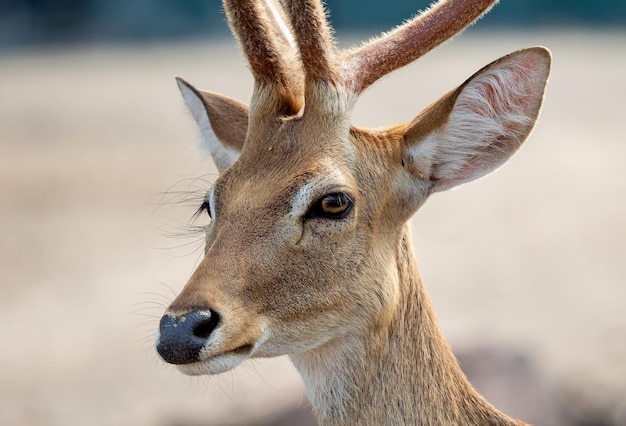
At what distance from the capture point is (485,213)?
13.0 m

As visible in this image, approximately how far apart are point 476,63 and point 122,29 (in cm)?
952

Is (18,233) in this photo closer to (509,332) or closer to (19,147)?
(19,147)

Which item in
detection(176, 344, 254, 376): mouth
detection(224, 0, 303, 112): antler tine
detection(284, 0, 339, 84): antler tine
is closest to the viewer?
detection(176, 344, 254, 376): mouth

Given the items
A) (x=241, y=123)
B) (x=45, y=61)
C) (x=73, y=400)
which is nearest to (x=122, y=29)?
(x=45, y=61)

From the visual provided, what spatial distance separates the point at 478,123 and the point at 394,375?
3.38ft

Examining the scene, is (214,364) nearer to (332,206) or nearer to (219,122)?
(332,206)

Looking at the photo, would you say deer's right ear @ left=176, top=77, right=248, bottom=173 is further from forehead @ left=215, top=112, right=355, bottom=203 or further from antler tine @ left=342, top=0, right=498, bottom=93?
antler tine @ left=342, top=0, right=498, bottom=93

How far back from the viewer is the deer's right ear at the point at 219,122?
176 inches

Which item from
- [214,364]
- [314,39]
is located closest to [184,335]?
[214,364]

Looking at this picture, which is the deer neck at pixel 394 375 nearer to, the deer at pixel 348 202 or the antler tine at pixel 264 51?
the deer at pixel 348 202

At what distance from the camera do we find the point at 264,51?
4.08 metres

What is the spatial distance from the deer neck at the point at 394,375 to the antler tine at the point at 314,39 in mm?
730

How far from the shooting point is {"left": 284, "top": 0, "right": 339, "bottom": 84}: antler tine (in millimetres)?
3836

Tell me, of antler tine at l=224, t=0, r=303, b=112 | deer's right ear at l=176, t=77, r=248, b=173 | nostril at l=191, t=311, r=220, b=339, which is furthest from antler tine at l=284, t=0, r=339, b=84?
nostril at l=191, t=311, r=220, b=339
